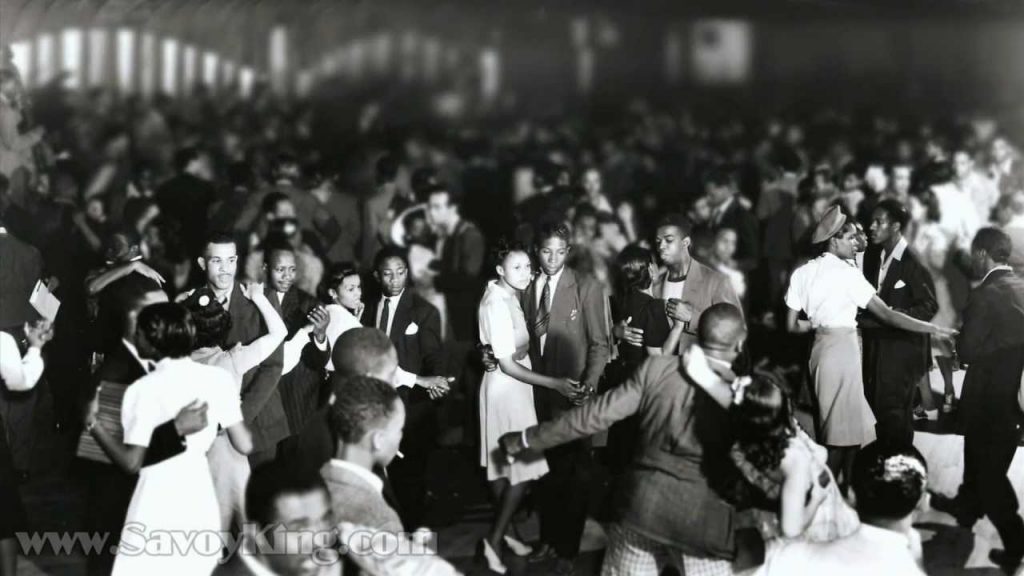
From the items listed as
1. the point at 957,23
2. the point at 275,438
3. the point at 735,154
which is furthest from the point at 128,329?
the point at 957,23

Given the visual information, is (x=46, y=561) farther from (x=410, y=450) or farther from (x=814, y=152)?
(x=814, y=152)

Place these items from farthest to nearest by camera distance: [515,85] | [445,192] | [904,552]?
[515,85] → [445,192] → [904,552]

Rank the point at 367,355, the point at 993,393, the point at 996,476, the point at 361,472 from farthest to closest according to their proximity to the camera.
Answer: the point at 993,393 < the point at 996,476 < the point at 367,355 < the point at 361,472

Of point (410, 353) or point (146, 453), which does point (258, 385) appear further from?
point (146, 453)

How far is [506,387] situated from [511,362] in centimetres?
15

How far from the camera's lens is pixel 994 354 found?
5906 mm

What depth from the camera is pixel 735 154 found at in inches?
610

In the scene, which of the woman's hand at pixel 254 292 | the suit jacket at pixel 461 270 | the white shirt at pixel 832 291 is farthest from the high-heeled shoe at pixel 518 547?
the suit jacket at pixel 461 270

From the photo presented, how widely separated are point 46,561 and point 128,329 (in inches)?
61.7

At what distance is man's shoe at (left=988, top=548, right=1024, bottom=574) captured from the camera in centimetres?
550

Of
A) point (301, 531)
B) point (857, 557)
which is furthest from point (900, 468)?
point (301, 531)

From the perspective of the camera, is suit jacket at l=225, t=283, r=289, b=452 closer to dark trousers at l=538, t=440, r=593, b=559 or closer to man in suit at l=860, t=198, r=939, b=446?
dark trousers at l=538, t=440, r=593, b=559

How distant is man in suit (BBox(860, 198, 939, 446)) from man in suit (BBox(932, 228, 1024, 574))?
392mm

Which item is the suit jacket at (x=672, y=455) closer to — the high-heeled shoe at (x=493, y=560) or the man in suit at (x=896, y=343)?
the high-heeled shoe at (x=493, y=560)
